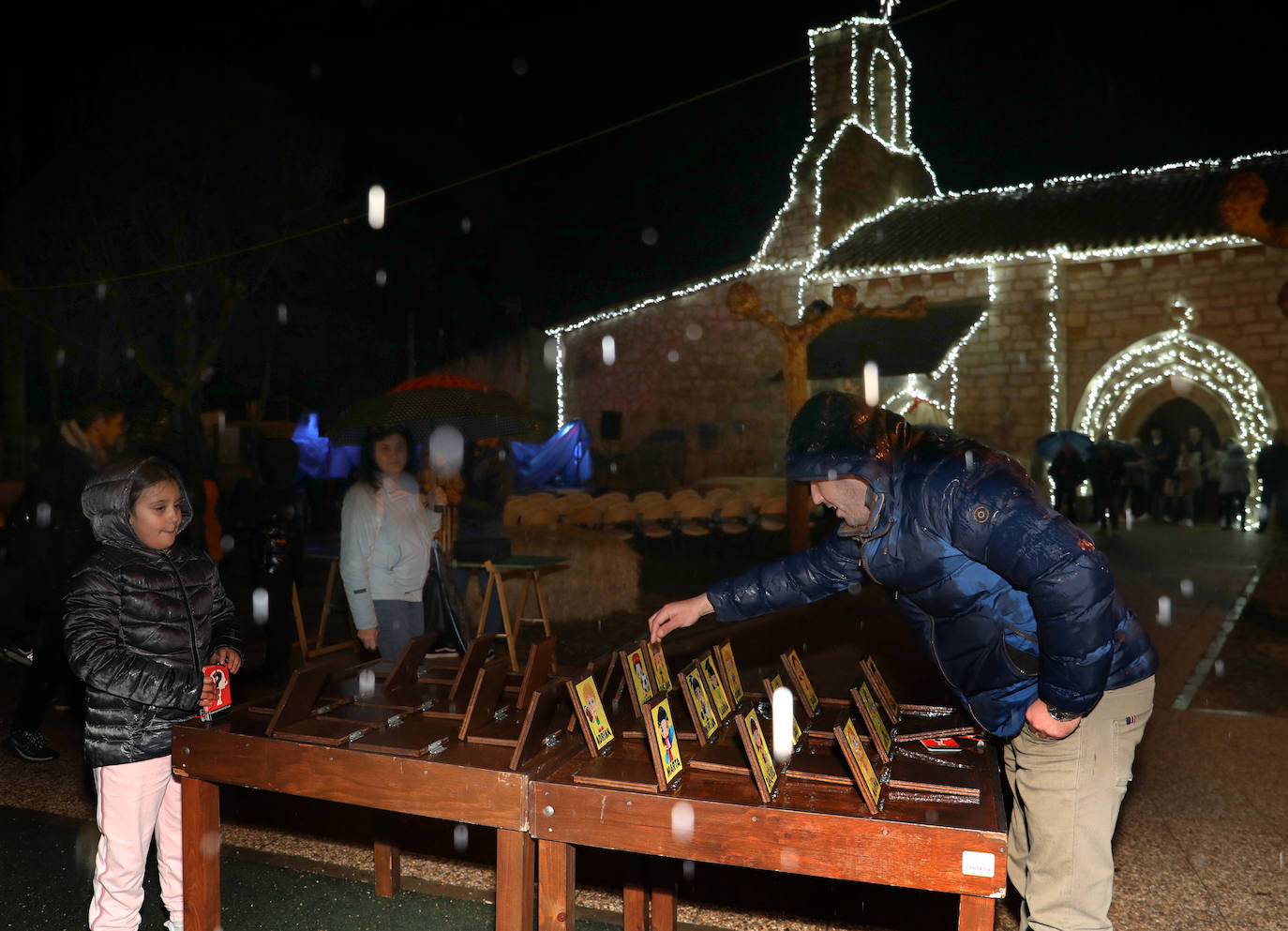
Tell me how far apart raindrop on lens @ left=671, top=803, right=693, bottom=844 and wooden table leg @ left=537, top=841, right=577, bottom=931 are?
35cm

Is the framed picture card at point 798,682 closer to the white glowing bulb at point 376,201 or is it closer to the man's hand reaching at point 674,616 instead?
the man's hand reaching at point 674,616

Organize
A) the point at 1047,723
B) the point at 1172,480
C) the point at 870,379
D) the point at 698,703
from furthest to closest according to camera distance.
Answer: the point at 870,379, the point at 1172,480, the point at 698,703, the point at 1047,723

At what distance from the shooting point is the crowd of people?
16422mm

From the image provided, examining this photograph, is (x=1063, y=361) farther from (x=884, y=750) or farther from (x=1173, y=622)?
(x=884, y=750)

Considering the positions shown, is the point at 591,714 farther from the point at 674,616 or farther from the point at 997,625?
the point at 997,625

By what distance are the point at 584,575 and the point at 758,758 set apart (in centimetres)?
663

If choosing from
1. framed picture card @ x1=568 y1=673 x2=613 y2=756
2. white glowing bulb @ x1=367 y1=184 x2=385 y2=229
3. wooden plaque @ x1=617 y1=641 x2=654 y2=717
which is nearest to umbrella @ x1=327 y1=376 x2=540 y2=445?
wooden plaque @ x1=617 y1=641 x2=654 y2=717

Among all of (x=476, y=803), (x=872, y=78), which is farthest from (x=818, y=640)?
(x=872, y=78)

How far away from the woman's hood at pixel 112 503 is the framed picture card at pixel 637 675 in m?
1.68

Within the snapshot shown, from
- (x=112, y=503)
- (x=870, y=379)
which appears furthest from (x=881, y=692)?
(x=870, y=379)

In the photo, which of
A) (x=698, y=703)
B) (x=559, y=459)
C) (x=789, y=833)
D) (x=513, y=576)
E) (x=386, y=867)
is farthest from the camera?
(x=559, y=459)

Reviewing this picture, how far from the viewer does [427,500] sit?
661 centimetres

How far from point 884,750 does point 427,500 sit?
460cm

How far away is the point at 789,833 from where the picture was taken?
2221mm
